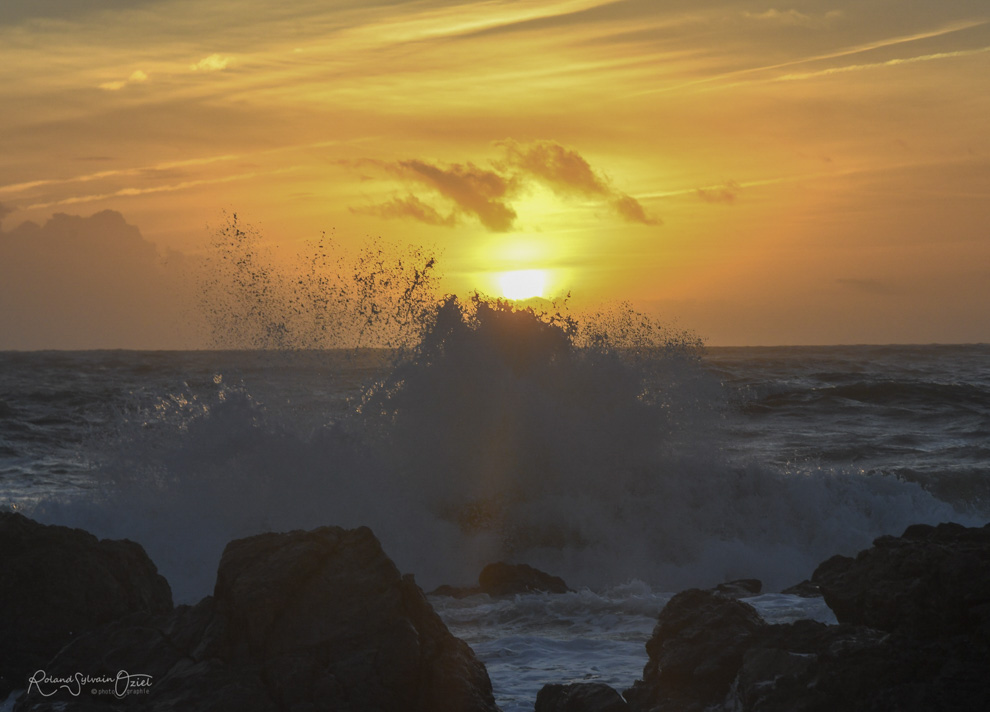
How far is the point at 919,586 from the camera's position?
4387mm

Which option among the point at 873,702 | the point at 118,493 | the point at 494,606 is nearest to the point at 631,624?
the point at 494,606

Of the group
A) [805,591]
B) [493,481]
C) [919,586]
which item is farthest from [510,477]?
[919,586]

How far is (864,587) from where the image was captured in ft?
15.2

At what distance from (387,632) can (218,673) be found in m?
0.95

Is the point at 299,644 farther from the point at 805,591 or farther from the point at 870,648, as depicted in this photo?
the point at 805,591

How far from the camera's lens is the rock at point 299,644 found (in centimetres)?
495

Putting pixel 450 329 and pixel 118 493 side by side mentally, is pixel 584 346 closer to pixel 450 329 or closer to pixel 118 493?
pixel 450 329

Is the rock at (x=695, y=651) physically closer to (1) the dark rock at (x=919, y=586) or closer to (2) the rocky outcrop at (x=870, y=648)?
(2) the rocky outcrop at (x=870, y=648)

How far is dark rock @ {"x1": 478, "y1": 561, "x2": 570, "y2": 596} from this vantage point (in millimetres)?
8867

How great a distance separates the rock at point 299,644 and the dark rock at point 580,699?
13.1 inches

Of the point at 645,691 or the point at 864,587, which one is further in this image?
the point at 645,691

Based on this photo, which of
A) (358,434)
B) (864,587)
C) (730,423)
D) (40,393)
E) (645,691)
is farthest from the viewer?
(40,393)
